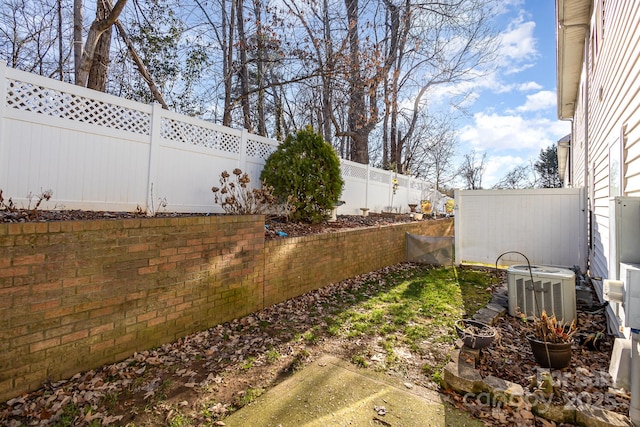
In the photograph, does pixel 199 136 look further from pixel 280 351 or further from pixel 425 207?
pixel 425 207

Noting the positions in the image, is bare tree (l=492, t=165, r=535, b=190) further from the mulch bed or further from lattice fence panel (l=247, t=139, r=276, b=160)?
the mulch bed

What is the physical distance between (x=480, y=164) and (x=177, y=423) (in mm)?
32447

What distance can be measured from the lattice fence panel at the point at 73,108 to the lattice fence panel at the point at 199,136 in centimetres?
33

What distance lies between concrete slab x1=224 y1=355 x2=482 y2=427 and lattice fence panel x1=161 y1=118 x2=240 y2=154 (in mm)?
4033

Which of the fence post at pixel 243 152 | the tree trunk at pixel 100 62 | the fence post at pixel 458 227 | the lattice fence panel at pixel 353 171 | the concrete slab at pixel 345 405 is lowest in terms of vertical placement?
the concrete slab at pixel 345 405

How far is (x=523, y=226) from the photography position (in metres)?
7.37

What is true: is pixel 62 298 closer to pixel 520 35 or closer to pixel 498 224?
pixel 498 224

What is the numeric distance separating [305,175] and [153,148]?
8.99 feet

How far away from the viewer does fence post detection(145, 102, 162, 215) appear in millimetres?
4672

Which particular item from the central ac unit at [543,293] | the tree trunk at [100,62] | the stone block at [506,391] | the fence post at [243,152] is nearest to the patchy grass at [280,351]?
the stone block at [506,391]

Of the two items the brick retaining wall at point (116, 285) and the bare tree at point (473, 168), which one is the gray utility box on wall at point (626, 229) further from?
the bare tree at point (473, 168)

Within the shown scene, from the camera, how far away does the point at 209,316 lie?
3.75m

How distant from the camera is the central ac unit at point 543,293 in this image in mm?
3916

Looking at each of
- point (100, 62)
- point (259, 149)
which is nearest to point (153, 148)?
point (259, 149)
